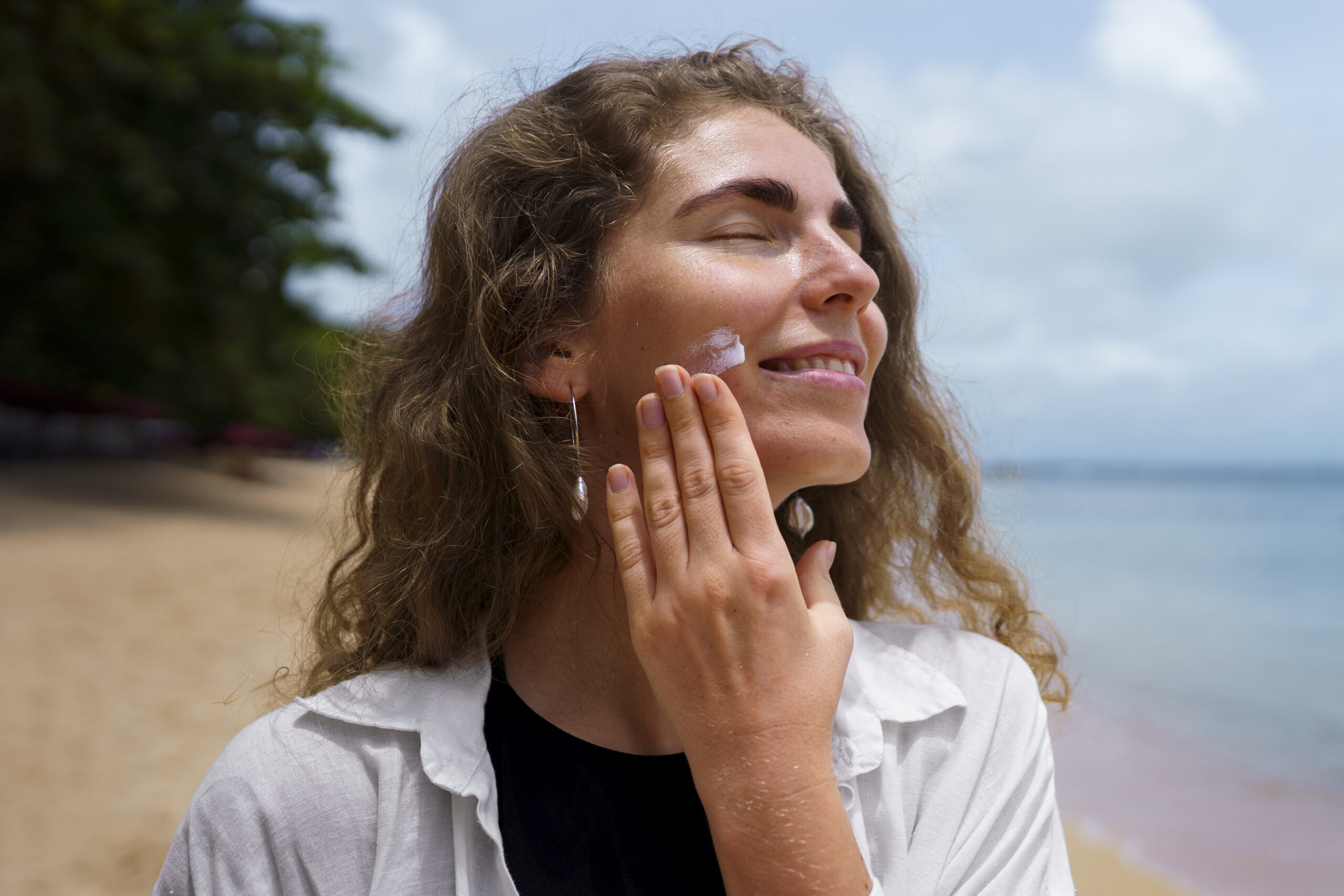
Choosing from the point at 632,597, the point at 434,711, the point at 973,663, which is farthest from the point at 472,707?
the point at 973,663

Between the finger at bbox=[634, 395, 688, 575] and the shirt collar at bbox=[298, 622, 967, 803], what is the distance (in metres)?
0.50

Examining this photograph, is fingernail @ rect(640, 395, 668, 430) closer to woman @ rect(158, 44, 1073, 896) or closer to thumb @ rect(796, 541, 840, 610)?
woman @ rect(158, 44, 1073, 896)

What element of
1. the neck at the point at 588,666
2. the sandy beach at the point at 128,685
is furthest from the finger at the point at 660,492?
the sandy beach at the point at 128,685

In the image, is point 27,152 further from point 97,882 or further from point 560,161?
point 560,161

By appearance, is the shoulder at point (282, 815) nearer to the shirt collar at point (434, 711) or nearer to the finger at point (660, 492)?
the shirt collar at point (434, 711)

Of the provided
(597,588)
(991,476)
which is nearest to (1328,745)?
(991,476)

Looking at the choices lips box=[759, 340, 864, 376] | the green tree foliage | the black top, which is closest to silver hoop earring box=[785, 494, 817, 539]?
lips box=[759, 340, 864, 376]

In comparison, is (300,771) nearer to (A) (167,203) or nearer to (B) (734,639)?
(B) (734,639)

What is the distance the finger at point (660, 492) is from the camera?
1649 millimetres

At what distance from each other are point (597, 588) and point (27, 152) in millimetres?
14849

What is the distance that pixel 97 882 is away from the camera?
4.96 m

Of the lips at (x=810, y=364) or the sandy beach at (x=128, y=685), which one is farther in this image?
the sandy beach at (x=128, y=685)

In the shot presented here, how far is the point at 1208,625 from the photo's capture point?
14.1 meters

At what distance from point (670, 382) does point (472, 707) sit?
0.76 m
